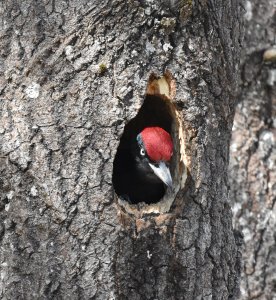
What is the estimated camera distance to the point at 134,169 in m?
5.14

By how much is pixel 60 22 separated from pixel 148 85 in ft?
1.94

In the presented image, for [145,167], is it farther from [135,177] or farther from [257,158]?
[257,158]

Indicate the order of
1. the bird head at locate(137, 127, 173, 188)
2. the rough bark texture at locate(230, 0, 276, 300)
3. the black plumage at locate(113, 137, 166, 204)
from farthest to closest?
the rough bark texture at locate(230, 0, 276, 300) → the black plumage at locate(113, 137, 166, 204) → the bird head at locate(137, 127, 173, 188)

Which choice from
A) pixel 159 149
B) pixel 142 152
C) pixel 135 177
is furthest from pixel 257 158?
pixel 159 149

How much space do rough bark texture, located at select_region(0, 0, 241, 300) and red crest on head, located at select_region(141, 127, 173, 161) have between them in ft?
0.79

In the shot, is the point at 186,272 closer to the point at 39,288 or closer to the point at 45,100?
the point at 39,288

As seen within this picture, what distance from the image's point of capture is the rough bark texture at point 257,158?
5988 millimetres

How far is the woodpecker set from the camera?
441 centimetres

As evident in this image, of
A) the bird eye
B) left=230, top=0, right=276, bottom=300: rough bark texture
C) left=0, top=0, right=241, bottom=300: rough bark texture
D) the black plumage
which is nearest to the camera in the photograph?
left=0, top=0, right=241, bottom=300: rough bark texture

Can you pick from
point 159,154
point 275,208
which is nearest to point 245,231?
point 275,208

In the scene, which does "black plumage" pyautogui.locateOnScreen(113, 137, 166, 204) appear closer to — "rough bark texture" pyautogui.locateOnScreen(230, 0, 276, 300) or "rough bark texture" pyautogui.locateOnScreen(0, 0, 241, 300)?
"rough bark texture" pyautogui.locateOnScreen(0, 0, 241, 300)

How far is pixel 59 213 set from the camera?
396 cm

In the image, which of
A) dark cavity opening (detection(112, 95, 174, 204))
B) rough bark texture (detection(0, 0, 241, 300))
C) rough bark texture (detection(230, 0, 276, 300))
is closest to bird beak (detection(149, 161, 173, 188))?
rough bark texture (detection(0, 0, 241, 300))

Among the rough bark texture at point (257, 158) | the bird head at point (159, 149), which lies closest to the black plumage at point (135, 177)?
the bird head at point (159, 149)
